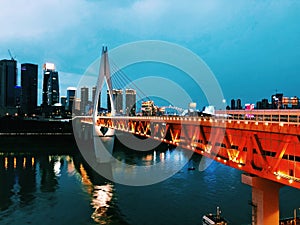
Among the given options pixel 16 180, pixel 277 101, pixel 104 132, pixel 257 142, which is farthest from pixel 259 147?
pixel 104 132

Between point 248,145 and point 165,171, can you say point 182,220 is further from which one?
point 165,171

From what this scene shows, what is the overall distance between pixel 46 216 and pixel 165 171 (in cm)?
2241

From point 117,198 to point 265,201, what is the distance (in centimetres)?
1843

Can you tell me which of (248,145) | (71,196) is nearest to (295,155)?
(248,145)

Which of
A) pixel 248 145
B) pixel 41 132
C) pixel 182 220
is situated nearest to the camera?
pixel 248 145

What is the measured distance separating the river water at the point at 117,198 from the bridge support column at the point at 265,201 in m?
7.88

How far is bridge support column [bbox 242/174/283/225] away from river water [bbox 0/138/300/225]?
788 centimetres

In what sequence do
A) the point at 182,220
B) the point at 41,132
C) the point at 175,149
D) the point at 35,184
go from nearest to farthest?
the point at 182,220
the point at 35,184
the point at 175,149
the point at 41,132

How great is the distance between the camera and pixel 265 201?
15.6 metres

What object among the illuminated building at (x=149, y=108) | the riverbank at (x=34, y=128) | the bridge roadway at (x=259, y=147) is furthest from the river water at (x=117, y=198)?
the riverbank at (x=34, y=128)

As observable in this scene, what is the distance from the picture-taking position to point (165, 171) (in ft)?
146

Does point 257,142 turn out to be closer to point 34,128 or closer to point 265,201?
point 265,201

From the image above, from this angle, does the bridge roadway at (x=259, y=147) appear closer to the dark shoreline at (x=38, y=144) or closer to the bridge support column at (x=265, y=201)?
the bridge support column at (x=265, y=201)

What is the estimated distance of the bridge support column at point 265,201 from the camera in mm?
15516
